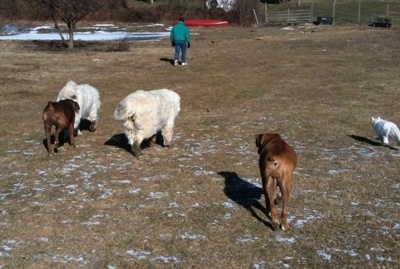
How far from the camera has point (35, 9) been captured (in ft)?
152

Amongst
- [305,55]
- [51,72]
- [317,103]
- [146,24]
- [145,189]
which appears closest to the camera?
[145,189]

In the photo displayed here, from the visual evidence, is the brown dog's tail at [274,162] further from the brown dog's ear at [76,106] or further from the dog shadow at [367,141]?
the brown dog's ear at [76,106]

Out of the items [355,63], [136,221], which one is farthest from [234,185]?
[355,63]

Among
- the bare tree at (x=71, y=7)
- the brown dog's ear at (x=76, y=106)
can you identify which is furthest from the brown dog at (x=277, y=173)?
the bare tree at (x=71, y=7)

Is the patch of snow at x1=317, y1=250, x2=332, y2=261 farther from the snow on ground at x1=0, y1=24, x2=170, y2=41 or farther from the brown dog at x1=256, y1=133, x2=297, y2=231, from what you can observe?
the snow on ground at x1=0, y1=24, x2=170, y2=41

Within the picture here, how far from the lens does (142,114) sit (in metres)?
8.87

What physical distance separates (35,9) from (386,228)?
44716mm

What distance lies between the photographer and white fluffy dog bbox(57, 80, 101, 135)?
1016 centimetres

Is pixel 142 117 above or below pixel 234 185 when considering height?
above

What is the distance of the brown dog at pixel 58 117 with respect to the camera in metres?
9.00

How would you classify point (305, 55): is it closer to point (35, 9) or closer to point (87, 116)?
point (87, 116)

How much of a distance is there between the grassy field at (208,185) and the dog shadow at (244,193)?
3 cm

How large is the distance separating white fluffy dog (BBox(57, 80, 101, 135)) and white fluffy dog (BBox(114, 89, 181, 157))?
63.3 inches

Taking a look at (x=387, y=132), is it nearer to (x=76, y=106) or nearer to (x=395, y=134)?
(x=395, y=134)
